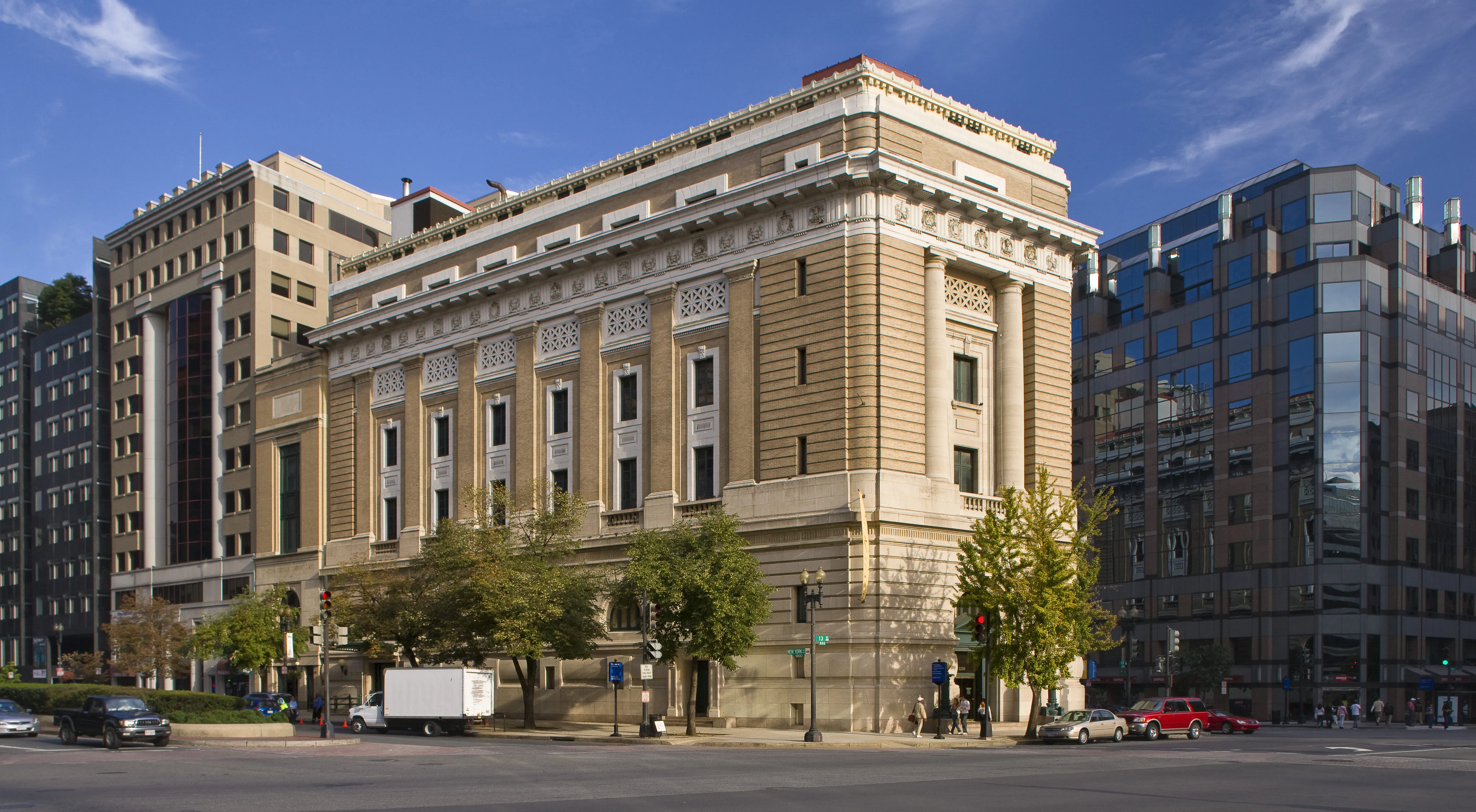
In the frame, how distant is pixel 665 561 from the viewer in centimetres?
4575

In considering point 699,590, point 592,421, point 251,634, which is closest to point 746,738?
point 699,590

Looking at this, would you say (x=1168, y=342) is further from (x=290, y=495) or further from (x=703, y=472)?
(x=290, y=495)

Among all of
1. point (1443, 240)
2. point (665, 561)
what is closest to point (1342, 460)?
point (1443, 240)

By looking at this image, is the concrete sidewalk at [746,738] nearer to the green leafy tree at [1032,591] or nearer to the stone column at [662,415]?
the green leafy tree at [1032,591]

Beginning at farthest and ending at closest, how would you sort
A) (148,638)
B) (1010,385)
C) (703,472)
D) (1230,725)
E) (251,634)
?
1. (148,638)
2. (251,634)
3. (1230,725)
4. (703,472)
5. (1010,385)

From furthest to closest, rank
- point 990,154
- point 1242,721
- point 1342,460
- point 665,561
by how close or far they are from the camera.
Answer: point 1342,460 < point 1242,721 < point 990,154 < point 665,561

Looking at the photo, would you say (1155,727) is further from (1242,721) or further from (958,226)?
(958,226)

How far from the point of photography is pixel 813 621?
138 feet

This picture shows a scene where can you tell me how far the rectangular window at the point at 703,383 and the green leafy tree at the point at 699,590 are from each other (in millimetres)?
8297

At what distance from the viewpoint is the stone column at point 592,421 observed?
57375mm

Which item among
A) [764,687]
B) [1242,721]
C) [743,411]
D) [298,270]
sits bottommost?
[1242,721]

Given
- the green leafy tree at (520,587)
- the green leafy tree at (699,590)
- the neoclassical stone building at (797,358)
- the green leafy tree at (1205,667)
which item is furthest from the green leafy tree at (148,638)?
the green leafy tree at (1205,667)

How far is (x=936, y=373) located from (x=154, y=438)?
223 feet

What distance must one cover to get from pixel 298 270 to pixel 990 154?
176 ft
